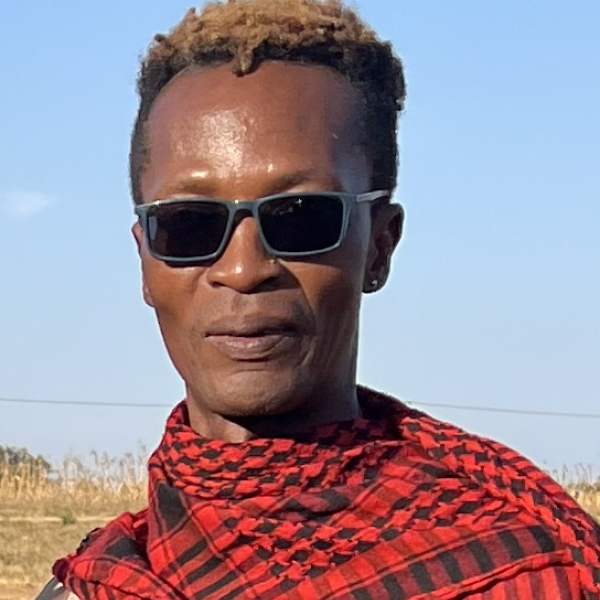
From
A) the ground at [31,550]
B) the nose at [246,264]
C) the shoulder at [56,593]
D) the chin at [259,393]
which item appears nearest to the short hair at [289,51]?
the nose at [246,264]

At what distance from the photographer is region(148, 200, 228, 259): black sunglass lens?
2326mm

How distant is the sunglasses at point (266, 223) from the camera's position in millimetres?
2311

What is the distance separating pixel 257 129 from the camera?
2.38m

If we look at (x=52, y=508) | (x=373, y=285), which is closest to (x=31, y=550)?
(x=52, y=508)

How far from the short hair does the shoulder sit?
2.47 ft

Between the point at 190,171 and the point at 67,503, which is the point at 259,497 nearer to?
the point at 190,171

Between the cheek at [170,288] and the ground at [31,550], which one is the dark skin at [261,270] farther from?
the ground at [31,550]

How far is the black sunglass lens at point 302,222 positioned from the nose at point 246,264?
0.02 metres

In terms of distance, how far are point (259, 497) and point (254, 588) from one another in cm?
14

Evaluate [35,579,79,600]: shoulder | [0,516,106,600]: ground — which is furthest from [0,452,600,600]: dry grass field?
[35,579,79,600]: shoulder

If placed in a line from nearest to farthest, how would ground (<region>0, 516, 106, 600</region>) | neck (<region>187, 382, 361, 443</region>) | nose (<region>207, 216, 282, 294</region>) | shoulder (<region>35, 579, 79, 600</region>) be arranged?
nose (<region>207, 216, 282, 294</region>), neck (<region>187, 382, 361, 443</region>), shoulder (<region>35, 579, 79, 600</region>), ground (<region>0, 516, 106, 600</region>)

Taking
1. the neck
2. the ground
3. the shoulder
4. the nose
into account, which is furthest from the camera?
the ground

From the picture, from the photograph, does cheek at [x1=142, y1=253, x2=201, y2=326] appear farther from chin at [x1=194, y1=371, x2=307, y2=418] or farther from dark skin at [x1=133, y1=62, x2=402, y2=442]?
chin at [x1=194, y1=371, x2=307, y2=418]

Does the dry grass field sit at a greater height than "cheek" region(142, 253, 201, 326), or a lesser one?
lesser
